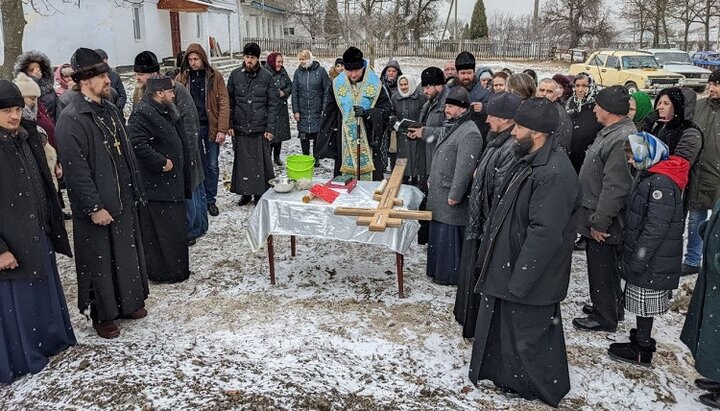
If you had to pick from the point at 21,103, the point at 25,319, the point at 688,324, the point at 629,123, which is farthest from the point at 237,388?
the point at 629,123

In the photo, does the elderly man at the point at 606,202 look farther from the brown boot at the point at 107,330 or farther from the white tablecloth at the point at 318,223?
the brown boot at the point at 107,330

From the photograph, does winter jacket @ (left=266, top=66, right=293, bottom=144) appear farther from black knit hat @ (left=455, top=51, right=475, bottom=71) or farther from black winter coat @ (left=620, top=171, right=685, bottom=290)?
black winter coat @ (left=620, top=171, right=685, bottom=290)

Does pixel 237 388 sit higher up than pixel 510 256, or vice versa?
pixel 510 256

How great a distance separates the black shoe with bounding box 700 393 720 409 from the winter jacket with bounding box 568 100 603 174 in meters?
2.80

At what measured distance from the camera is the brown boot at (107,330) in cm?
421

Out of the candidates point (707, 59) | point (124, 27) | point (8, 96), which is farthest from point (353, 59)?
point (707, 59)

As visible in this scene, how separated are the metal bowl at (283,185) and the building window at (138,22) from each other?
1802cm

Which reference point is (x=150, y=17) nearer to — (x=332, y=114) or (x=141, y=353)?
(x=332, y=114)

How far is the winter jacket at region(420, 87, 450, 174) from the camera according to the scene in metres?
A: 5.37

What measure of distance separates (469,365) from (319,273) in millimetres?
2124

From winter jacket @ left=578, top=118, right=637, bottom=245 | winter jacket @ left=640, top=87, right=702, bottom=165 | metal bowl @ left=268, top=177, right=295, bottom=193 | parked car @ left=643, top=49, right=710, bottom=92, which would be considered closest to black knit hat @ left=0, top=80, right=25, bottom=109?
metal bowl @ left=268, top=177, right=295, bottom=193

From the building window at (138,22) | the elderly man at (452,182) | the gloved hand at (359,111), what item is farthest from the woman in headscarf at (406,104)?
the building window at (138,22)

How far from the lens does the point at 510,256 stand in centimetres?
332

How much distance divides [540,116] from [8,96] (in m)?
3.25
